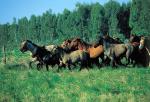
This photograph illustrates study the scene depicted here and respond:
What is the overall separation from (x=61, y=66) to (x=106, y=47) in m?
2.77

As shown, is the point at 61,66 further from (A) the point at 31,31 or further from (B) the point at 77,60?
(A) the point at 31,31

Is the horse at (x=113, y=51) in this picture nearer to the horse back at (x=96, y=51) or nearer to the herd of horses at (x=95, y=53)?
the herd of horses at (x=95, y=53)

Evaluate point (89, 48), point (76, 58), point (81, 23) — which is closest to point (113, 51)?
point (89, 48)

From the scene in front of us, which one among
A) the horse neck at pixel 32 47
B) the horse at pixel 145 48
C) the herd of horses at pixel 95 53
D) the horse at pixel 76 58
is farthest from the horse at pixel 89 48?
the horse at pixel 145 48

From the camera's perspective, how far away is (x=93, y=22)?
80.1 metres


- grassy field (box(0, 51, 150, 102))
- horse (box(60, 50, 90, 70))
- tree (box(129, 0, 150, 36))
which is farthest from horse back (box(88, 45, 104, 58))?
tree (box(129, 0, 150, 36))

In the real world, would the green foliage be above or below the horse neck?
above

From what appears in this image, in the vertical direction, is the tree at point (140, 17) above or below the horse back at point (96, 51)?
above

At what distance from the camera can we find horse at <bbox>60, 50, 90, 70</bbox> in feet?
65.4

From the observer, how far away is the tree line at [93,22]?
62.6 metres

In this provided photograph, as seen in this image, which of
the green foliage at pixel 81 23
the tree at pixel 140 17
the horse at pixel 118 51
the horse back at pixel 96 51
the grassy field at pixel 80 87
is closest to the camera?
the grassy field at pixel 80 87

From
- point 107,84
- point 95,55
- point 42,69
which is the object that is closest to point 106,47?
point 95,55

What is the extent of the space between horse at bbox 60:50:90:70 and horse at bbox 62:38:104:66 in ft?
1.75

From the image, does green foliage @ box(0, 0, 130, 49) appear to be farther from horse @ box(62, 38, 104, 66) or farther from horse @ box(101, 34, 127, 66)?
horse @ box(101, 34, 127, 66)
